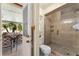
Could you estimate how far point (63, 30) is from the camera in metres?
1.33

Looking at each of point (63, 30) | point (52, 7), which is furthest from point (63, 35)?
point (52, 7)

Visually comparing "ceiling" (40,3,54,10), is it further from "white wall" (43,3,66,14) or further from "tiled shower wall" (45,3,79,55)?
"tiled shower wall" (45,3,79,55)

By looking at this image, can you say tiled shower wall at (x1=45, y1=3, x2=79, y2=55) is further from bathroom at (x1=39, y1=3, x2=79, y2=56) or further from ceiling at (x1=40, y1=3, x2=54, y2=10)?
ceiling at (x1=40, y1=3, x2=54, y2=10)

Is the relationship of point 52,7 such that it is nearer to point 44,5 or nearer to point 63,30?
point 44,5

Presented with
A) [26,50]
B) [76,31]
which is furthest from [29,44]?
[76,31]

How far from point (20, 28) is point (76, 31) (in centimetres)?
72

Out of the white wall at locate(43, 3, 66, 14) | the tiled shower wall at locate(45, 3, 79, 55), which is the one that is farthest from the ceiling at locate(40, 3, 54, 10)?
the tiled shower wall at locate(45, 3, 79, 55)

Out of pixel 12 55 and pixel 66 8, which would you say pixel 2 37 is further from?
pixel 66 8

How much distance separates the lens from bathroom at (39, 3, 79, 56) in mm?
1297

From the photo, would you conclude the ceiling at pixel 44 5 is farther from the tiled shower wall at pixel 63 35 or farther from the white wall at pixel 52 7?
the tiled shower wall at pixel 63 35

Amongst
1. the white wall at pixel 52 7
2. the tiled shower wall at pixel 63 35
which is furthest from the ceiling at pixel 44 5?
the tiled shower wall at pixel 63 35

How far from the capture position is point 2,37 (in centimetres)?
131

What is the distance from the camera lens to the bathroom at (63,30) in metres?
1.30

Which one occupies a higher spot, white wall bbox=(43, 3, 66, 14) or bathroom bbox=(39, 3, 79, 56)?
white wall bbox=(43, 3, 66, 14)
